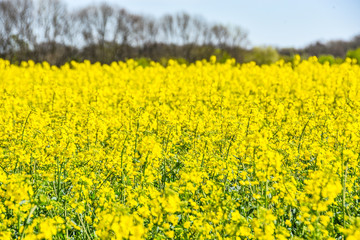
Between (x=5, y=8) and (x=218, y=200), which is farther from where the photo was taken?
(x=5, y=8)

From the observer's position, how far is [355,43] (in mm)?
63344

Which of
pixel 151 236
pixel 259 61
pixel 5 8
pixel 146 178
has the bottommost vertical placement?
pixel 151 236

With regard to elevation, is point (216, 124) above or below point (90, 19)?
below

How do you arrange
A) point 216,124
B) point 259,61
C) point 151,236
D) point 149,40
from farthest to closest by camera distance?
point 149,40 < point 259,61 < point 216,124 < point 151,236

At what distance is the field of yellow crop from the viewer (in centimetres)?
274

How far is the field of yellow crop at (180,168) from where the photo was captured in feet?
8.99

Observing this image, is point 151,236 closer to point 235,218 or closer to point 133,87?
point 235,218

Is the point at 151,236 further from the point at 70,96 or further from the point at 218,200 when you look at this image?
the point at 70,96

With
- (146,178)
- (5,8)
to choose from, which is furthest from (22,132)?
(5,8)

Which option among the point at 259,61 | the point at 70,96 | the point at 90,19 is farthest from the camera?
the point at 90,19

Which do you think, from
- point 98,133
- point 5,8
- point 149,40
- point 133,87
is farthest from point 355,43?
point 98,133

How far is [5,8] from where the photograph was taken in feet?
78.5

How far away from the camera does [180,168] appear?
15.5 feet

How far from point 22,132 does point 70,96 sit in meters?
2.80
